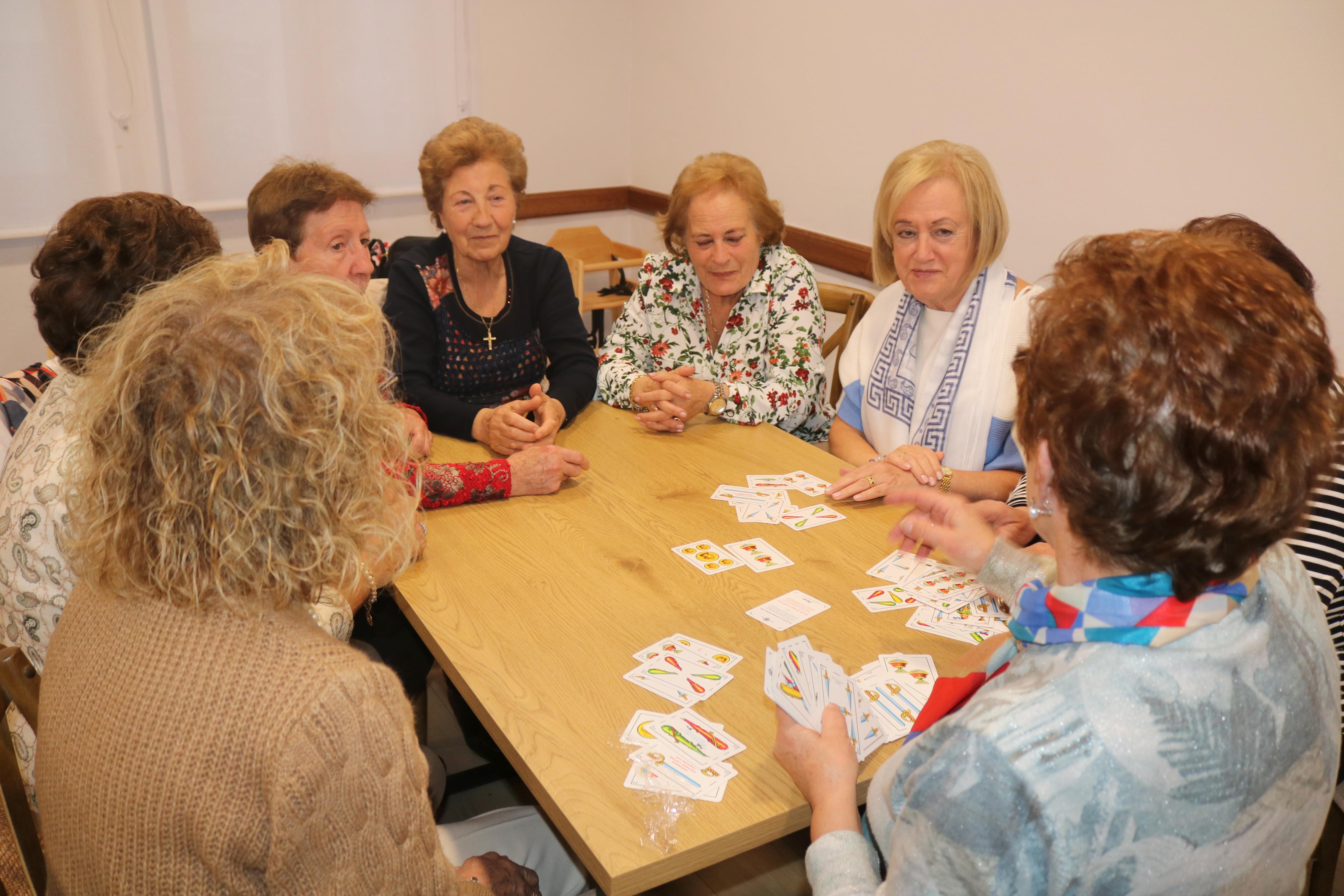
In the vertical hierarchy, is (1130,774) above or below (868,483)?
above

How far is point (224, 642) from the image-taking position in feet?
3.35

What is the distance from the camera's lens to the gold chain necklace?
9.39 feet

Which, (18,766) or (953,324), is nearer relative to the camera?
(18,766)

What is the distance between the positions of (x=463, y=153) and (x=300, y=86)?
8.90ft

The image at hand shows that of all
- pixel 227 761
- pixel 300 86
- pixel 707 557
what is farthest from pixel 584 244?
pixel 227 761

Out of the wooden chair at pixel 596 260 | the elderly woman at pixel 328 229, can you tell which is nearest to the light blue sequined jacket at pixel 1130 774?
the elderly woman at pixel 328 229

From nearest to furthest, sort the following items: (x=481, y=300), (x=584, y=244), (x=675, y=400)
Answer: (x=675, y=400) → (x=481, y=300) → (x=584, y=244)

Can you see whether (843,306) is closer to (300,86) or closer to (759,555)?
(759,555)

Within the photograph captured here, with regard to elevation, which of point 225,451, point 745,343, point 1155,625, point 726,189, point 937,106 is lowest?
point 745,343

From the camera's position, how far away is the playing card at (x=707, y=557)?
1.89 m

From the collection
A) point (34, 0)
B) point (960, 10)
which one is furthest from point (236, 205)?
point (960, 10)

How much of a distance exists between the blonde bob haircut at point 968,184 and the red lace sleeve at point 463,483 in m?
1.24

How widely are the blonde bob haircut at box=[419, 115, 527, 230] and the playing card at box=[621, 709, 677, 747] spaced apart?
73.2 inches

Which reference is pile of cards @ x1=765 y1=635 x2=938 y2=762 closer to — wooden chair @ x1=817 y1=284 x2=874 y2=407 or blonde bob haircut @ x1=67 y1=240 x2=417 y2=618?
blonde bob haircut @ x1=67 y1=240 x2=417 y2=618
